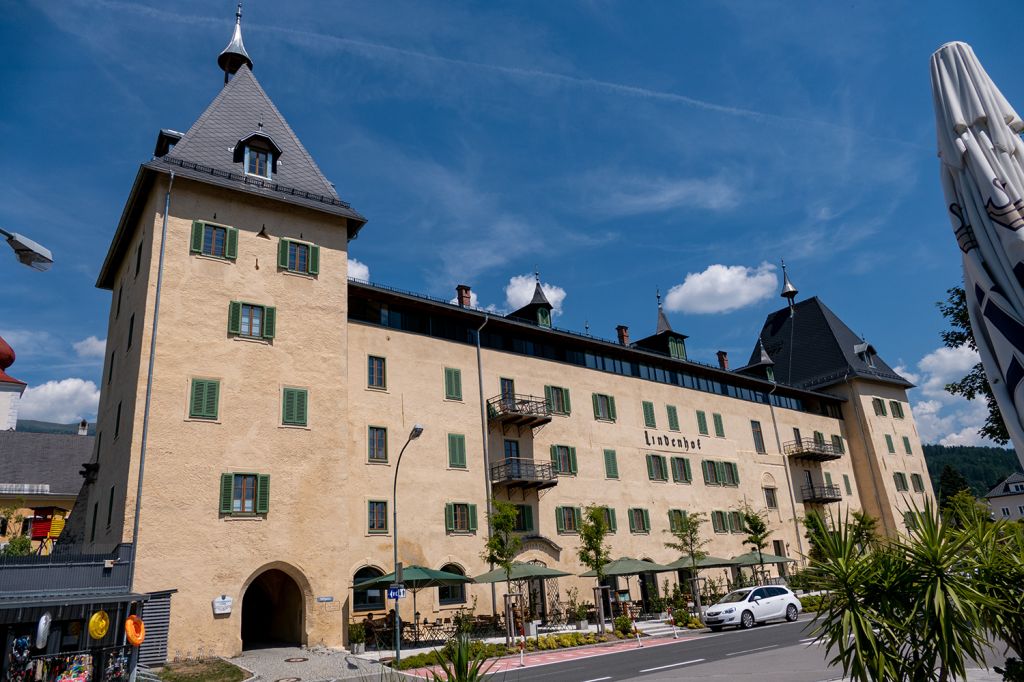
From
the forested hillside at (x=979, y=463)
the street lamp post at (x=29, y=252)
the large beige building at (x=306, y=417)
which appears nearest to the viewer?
the street lamp post at (x=29, y=252)

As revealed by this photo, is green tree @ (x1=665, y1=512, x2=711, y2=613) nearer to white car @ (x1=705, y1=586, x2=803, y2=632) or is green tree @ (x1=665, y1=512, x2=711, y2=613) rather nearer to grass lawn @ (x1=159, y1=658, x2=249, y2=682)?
white car @ (x1=705, y1=586, x2=803, y2=632)

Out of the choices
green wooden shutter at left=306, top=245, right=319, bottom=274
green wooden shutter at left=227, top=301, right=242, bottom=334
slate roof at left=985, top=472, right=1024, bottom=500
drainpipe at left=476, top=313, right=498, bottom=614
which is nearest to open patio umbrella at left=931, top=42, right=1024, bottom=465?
drainpipe at left=476, top=313, right=498, bottom=614

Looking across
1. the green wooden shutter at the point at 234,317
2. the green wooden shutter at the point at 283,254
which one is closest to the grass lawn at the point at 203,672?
the green wooden shutter at the point at 234,317

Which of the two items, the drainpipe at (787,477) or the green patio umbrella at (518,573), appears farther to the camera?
the drainpipe at (787,477)

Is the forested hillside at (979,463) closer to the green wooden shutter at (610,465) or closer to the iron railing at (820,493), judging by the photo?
the iron railing at (820,493)

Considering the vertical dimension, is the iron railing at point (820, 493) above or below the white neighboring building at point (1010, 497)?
below

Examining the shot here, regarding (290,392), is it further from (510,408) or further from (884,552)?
(884,552)

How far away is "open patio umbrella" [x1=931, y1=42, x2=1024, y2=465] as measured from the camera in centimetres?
927

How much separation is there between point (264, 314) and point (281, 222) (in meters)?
4.15

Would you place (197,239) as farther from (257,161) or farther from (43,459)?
(43,459)

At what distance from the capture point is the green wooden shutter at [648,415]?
40.7m

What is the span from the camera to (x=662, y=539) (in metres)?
38.9

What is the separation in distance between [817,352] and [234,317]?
48.1 meters

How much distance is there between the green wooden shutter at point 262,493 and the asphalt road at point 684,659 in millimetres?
10606
